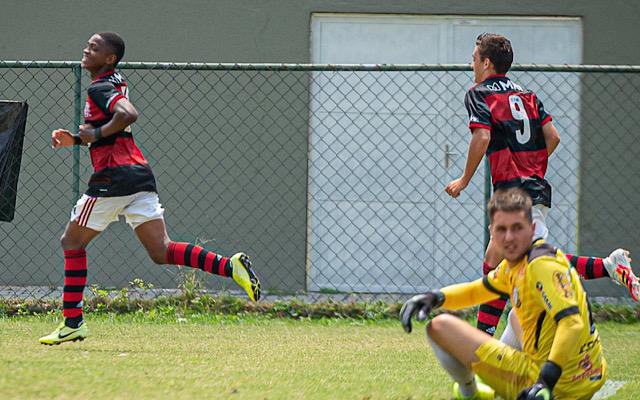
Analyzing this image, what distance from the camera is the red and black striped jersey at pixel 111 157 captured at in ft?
21.4

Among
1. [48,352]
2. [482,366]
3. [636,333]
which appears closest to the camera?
[482,366]

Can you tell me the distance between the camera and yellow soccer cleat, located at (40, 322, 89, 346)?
6473mm

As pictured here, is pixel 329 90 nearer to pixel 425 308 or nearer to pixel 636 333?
pixel 636 333

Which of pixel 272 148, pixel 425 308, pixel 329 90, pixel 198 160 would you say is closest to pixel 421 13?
pixel 329 90

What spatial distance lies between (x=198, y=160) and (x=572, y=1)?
3.86 metres

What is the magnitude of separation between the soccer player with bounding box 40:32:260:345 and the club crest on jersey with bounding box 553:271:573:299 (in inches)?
110

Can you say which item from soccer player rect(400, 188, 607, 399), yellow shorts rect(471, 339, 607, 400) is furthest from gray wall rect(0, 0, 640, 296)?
yellow shorts rect(471, 339, 607, 400)

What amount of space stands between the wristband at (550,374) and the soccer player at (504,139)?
80.3 inches

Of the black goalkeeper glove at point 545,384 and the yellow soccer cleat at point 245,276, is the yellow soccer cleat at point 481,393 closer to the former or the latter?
the black goalkeeper glove at point 545,384

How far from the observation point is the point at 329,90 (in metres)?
9.97

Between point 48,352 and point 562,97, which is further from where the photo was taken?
point 562,97

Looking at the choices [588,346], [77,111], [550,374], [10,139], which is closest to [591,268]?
[588,346]

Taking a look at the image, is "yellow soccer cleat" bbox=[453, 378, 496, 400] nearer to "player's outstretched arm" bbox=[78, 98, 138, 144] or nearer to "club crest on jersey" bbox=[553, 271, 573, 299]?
"club crest on jersey" bbox=[553, 271, 573, 299]

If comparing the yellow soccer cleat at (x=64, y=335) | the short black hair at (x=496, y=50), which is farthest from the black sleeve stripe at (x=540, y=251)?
the yellow soccer cleat at (x=64, y=335)
